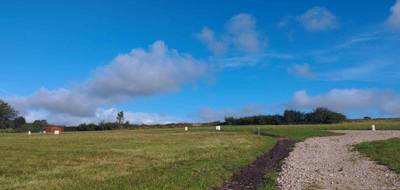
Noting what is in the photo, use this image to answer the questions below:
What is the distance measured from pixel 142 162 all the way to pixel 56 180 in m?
11.2

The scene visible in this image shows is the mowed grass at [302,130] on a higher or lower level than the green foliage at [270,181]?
higher

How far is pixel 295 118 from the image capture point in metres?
180

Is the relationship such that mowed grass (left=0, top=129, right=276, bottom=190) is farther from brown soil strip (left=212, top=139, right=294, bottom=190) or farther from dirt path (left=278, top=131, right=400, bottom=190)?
dirt path (left=278, top=131, right=400, bottom=190)

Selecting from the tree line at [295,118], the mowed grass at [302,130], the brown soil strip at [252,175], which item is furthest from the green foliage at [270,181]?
the tree line at [295,118]

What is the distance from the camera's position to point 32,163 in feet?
116

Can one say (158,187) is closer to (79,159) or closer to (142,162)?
(142,162)

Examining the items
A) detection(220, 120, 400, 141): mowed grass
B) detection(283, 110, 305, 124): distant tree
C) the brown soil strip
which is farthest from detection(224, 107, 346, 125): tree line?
the brown soil strip

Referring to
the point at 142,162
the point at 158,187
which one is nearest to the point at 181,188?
the point at 158,187

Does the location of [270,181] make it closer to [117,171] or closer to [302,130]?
[117,171]

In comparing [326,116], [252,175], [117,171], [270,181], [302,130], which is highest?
[326,116]

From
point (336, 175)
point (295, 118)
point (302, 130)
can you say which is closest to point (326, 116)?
point (295, 118)

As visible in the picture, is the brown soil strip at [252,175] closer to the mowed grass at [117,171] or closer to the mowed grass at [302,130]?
the mowed grass at [117,171]

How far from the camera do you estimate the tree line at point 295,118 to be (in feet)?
564

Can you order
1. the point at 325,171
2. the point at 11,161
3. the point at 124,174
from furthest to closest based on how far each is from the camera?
the point at 11,161 < the point at 325,171 < the point at 124,174
